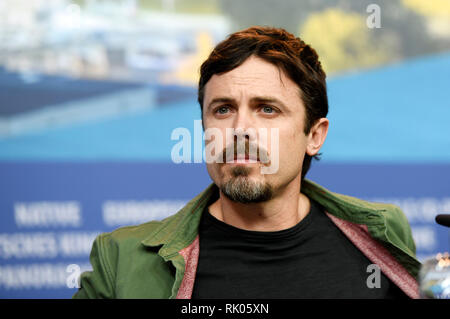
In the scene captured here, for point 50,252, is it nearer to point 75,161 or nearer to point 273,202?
point 75,161

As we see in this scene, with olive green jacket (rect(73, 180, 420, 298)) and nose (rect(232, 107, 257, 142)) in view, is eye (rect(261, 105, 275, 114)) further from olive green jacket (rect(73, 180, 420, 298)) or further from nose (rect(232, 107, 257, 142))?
olive green jacket (rect(73, 180, 420, 298))

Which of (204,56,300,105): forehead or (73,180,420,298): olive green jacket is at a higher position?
(204,56,300,105): forehead

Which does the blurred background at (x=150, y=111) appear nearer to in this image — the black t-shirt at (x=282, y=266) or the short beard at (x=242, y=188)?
the black t-shirt at (x=282, y=266)

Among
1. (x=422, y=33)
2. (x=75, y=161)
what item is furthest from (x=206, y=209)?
(x=422, y=33)

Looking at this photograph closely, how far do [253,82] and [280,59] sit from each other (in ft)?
0.39

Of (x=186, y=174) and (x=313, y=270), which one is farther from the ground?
(x=186, y=174)

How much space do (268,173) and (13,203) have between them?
160cm

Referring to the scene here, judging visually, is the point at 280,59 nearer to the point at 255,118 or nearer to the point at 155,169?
the point at 255,118

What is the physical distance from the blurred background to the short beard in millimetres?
1139

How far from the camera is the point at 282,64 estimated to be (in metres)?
1.58

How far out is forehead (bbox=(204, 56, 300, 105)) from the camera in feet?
4.99
